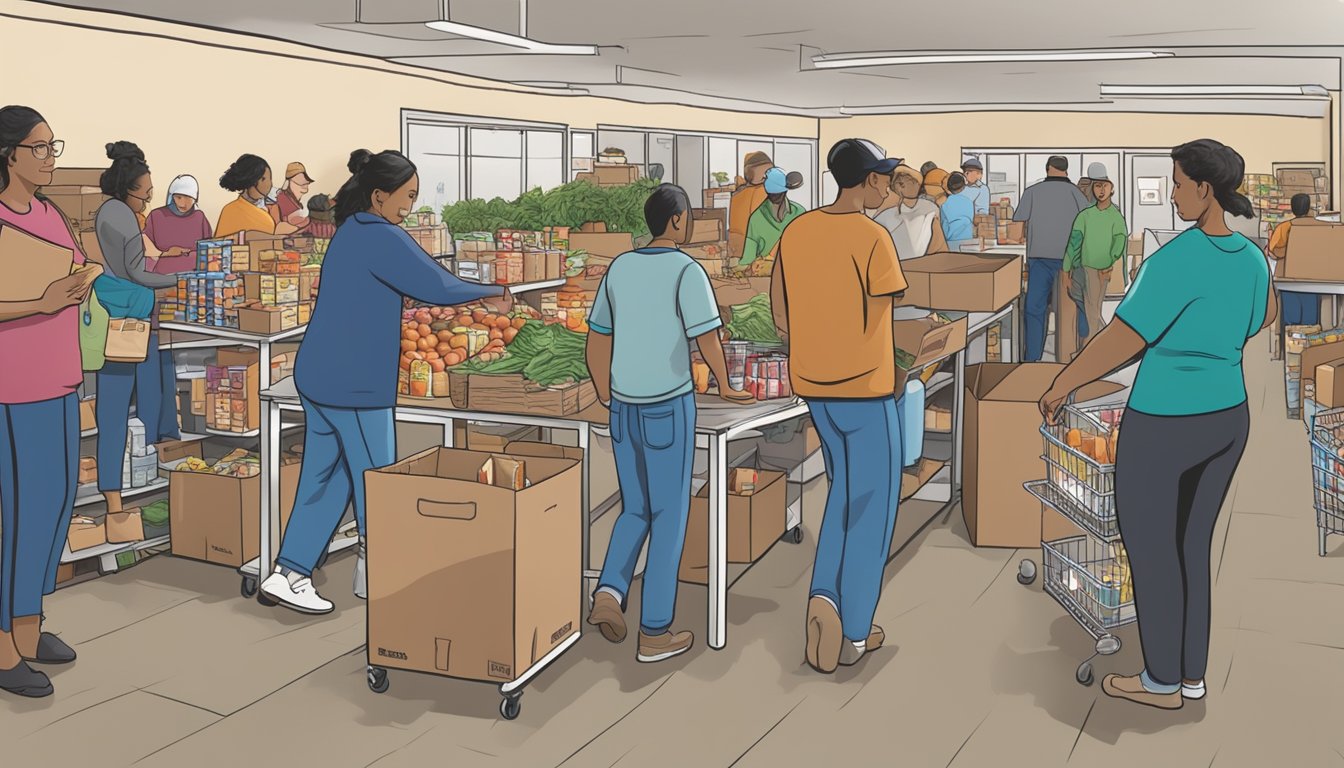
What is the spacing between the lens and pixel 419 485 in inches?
141

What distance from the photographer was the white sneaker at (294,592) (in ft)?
14.6

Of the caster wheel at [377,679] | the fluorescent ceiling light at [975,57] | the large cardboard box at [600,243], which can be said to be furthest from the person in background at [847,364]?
the fluorescent ceiling light at [975,57]

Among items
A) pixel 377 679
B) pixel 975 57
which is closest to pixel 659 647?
pixel 377 679

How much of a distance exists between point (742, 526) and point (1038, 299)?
5194 mm

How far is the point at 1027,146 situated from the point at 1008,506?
50.9 ft

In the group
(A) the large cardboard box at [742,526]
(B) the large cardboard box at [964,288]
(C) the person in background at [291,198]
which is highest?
(C) the person in background at [291,198]

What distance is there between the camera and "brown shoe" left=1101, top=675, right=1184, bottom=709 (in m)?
3.68

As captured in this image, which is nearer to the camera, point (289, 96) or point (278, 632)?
point (278, 632)

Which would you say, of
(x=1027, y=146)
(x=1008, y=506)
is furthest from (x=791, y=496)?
(x=1027, y=146)

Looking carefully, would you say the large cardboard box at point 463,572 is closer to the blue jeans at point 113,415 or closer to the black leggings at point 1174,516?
the black leggings at point 1174,516

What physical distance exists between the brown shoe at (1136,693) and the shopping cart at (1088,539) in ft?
0.38

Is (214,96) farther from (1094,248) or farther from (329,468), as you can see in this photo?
(1094,248)

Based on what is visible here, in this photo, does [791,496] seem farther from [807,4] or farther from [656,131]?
[656,131]

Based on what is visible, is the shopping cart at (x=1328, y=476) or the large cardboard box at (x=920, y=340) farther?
the shopping cart at (x=1328, y=476)
